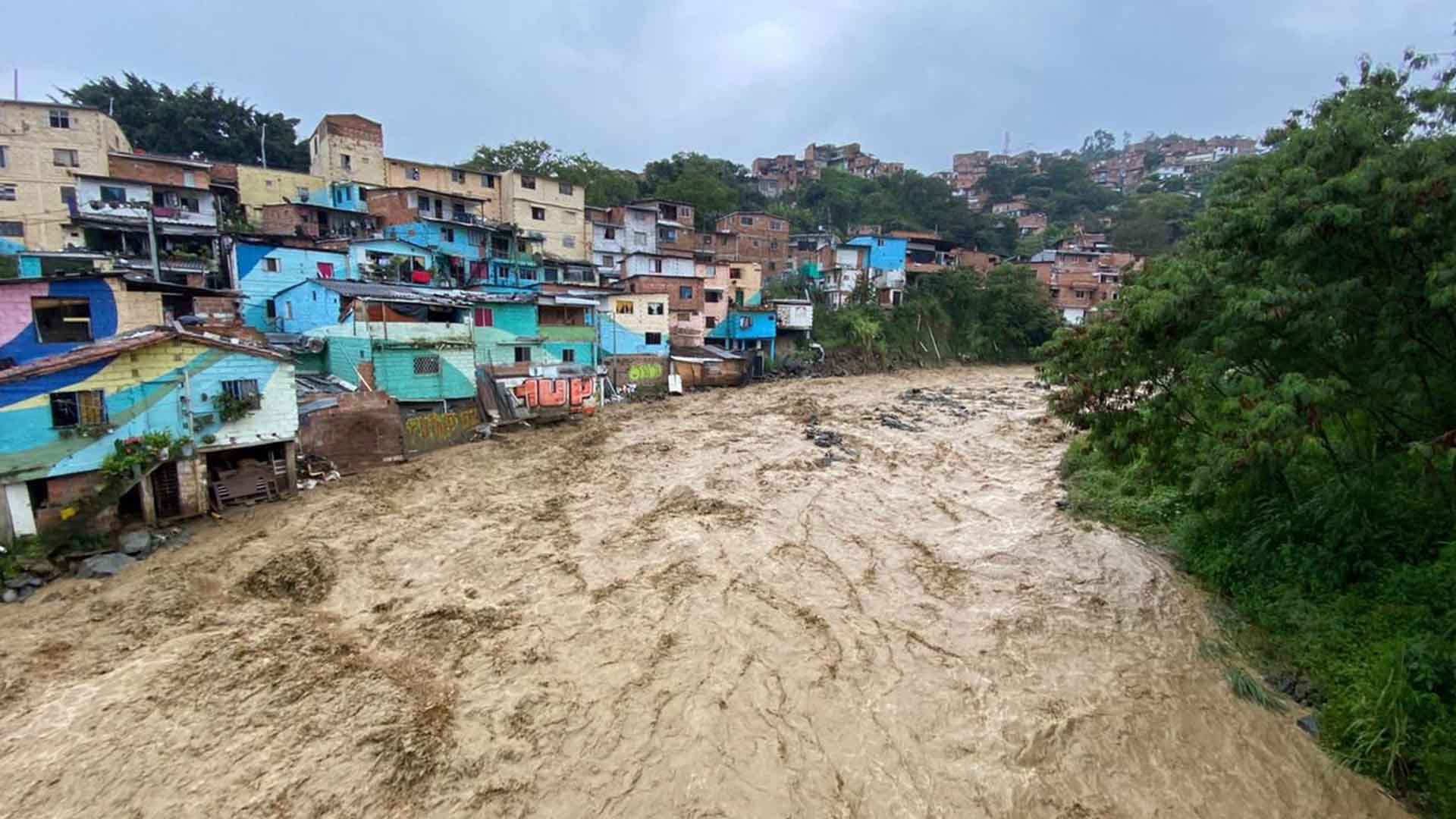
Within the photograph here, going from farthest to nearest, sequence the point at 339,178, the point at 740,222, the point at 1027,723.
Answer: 1. the point at 740,222
2. the point at 339,178
3. the point at 1027,723

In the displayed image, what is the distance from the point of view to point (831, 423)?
24672mm

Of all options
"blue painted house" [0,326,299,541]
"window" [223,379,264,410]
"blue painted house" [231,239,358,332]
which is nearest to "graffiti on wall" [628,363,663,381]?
"blue painted house" [231,239,358,332]

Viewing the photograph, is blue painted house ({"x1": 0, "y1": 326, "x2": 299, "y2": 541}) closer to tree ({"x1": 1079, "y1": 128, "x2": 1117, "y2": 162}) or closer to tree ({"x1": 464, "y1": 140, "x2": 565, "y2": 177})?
tree ({"x1": 464, "y1": 140, "x2": 565, "y2": 177})

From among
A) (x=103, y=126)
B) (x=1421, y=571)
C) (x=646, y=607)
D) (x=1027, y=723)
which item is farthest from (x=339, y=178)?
(x=1421, y=571)

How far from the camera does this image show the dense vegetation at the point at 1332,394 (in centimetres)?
625

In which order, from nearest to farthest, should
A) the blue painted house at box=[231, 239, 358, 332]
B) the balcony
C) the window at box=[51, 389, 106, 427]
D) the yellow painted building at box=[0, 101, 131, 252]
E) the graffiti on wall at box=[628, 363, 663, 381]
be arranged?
1. the window at box=[51, 389, 106, 427]
2. the blue painted house at box=[231, 239, 358, 332]
3. the yellow painted building at box=[0, 101, 131, 252]
4. the graffiti on wall at box=[628, 363, 663, 381]
5. the balcony

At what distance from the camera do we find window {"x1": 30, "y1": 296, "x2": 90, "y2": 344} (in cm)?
1335

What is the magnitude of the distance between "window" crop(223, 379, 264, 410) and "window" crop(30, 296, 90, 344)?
12.6ft

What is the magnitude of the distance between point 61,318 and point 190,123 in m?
33.5

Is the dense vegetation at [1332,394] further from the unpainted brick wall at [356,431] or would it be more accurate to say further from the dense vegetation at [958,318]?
the dense vegetation at [958,318]

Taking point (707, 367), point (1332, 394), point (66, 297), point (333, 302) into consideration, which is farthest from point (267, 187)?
point (1332, 394)

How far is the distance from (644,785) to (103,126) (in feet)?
131

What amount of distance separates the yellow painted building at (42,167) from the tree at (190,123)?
9.11 metres

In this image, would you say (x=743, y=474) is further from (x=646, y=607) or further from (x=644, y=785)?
(x=644, y=785)
